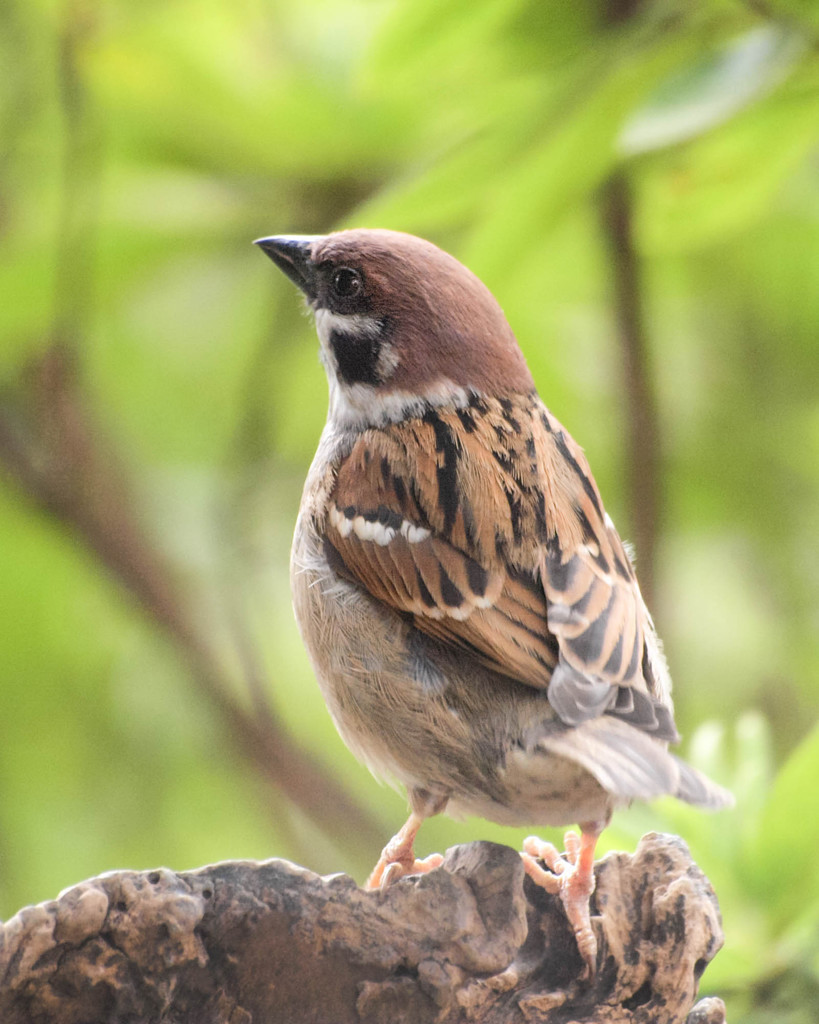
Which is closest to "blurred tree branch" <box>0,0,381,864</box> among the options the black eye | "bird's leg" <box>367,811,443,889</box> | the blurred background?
the blurred background

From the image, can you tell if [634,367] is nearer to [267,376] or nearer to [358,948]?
[267,376]

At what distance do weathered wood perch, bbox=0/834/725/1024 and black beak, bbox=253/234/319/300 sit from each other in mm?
1018

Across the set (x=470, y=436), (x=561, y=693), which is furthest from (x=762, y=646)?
(x=561, y=693)

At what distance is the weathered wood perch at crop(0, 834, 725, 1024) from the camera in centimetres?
129

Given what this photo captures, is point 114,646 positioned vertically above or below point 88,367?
below

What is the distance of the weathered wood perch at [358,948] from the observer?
4.22ft

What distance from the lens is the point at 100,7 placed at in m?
2.86

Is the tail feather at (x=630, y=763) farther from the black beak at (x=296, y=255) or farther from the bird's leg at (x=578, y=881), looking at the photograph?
the black beak at (x=296, y=255)

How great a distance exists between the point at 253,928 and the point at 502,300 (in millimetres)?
1724

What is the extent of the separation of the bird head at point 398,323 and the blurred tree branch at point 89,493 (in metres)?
0.93

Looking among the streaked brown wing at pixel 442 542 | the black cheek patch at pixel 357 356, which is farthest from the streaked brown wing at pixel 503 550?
the black cheek patch at pixel 357 356

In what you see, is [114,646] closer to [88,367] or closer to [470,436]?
[88,367]

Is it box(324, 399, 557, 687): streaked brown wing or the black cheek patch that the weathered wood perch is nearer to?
box(324, 399, 557, 687): streaked brown wing

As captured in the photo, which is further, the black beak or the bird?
the black beak
